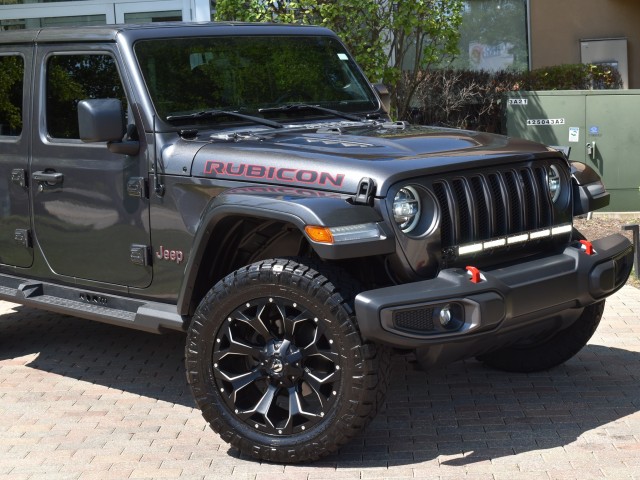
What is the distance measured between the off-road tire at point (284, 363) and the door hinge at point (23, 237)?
149 cm

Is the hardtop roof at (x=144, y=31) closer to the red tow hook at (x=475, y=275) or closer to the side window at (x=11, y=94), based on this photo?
the side window at (x=11, y=94)

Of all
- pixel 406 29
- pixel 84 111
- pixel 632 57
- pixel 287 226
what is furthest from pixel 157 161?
pixel 632 57

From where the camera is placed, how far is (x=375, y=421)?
5.34 m

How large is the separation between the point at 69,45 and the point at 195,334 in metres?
1.89

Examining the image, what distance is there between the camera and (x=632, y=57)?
48.1ft

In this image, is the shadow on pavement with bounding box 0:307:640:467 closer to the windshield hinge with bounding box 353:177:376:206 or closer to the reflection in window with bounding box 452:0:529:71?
the windshield hinge with bounding box 353:177:376:206

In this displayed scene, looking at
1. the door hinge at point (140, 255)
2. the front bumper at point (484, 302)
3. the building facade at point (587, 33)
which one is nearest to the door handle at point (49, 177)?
the door hinge at point (140, 255)

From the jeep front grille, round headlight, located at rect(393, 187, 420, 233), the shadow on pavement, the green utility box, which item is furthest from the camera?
the green utility box

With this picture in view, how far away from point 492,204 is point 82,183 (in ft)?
6.90

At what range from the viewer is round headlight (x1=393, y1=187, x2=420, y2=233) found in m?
4.56

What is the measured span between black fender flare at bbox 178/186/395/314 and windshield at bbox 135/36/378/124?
0.76m

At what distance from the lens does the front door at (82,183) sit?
212 inches

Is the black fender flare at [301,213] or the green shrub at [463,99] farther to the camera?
the green shrub at [463,99]

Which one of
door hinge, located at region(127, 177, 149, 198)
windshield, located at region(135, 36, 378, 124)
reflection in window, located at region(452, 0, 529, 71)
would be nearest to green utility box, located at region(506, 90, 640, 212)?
reflection in window, located at region(452, 0, 529, 71)
